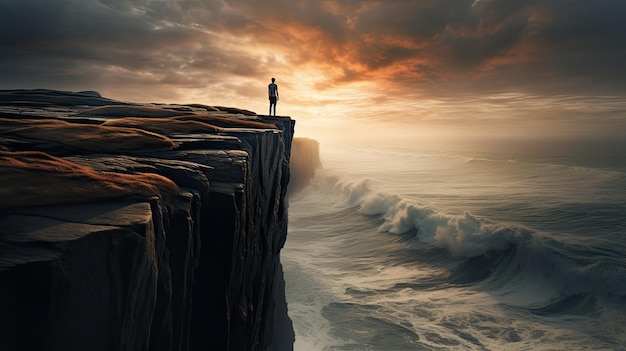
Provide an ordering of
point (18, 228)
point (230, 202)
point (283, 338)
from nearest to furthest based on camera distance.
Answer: point (18, 228) < point (230, 202) < point (283, 338)

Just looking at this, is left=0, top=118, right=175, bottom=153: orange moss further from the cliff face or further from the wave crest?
the wave crest

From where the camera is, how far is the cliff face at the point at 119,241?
313cm

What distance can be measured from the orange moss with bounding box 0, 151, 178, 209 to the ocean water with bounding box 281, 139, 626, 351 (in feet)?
55.8

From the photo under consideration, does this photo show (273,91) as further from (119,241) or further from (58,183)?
(119,241)

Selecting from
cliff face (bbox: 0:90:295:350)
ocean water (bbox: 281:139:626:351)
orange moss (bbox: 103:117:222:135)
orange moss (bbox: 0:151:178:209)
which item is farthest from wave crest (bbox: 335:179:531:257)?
orange moss (bbox: 0:151:178:209)

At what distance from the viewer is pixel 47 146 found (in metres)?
6.98

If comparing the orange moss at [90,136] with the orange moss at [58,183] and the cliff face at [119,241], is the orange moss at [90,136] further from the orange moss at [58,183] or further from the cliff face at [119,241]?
the orange moss at [58,183]

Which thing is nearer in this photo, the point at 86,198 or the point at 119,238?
the point at 119,238

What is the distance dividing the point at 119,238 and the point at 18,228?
89cm

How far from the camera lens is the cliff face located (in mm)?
3135

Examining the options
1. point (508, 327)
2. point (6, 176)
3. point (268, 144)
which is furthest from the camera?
point (508, 327)

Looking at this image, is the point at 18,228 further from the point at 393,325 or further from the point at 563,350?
the point at 563,350

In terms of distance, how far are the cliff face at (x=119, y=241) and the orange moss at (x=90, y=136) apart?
2 cm

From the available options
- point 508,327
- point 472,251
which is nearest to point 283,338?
point 508,327
